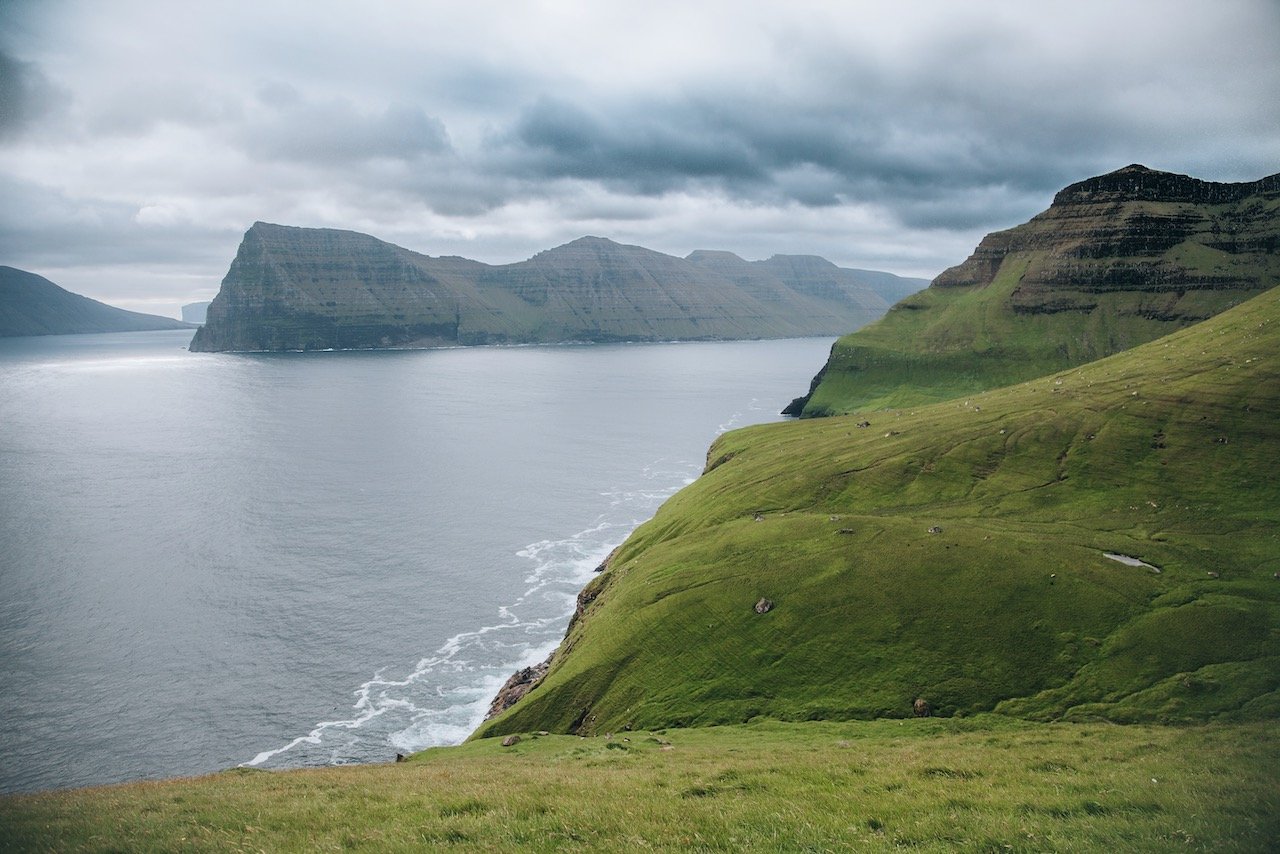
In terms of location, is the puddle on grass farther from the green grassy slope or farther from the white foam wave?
the white foam wave

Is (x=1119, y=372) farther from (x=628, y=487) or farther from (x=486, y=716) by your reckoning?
(x=486, y=716)

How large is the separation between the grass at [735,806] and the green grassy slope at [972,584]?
58.7 ft

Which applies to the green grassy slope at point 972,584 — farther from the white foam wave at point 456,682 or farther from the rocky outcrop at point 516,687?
the white foam wave at point 456,682

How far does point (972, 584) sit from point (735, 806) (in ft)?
164

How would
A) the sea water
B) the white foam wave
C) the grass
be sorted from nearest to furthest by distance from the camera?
the grass < the white foam wave < the sea water

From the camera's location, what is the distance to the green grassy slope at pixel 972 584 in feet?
183

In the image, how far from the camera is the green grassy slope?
55.9m

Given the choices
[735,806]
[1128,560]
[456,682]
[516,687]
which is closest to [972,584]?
[1128,560]

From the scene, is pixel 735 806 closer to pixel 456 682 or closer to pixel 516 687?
pixel 516 687

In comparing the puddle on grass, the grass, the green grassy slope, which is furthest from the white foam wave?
the puddle on grass

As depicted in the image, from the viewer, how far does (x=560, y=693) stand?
213ft

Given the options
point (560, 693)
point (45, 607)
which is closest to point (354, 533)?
point (45, 607)

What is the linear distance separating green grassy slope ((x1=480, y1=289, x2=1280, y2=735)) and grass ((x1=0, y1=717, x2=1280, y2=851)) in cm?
1789

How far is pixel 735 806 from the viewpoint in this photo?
25578mm
